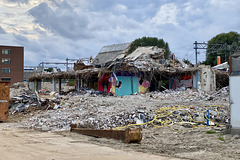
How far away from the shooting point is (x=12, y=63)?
5434 cm

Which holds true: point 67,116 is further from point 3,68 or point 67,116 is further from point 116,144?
point 3,68

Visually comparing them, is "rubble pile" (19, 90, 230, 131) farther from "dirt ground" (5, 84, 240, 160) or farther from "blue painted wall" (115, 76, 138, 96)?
"blue painted wall" (115, 76, 138, 96)

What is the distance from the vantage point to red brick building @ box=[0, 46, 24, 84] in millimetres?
53850

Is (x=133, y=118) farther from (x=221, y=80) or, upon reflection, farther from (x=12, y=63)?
(x=12, y=63)

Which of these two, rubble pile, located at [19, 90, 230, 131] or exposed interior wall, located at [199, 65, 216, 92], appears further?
exposed interior wall, located at [199, 65, 216, 92]

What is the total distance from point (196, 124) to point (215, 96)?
25.8 ft

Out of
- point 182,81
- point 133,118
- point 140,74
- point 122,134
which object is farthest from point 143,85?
point 122,134

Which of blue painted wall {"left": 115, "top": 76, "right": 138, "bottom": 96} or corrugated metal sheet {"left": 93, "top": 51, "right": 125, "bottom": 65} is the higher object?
corrugated metal sheet {"left": 93, "top": 51, "right": 125, "bottom": 65}

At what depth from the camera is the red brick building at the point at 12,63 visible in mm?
53850

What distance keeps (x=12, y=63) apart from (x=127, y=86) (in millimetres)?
37945

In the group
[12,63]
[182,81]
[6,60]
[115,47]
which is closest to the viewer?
[182,81]

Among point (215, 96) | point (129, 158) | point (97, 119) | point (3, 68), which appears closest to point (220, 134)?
point (129, 158)

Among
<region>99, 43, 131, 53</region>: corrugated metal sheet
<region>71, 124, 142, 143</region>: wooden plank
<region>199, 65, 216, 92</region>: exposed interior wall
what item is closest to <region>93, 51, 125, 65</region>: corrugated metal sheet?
<region>99, 43, 131, 53</region>: corrugated metal sheet

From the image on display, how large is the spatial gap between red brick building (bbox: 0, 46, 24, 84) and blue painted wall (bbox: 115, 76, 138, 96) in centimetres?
3668
